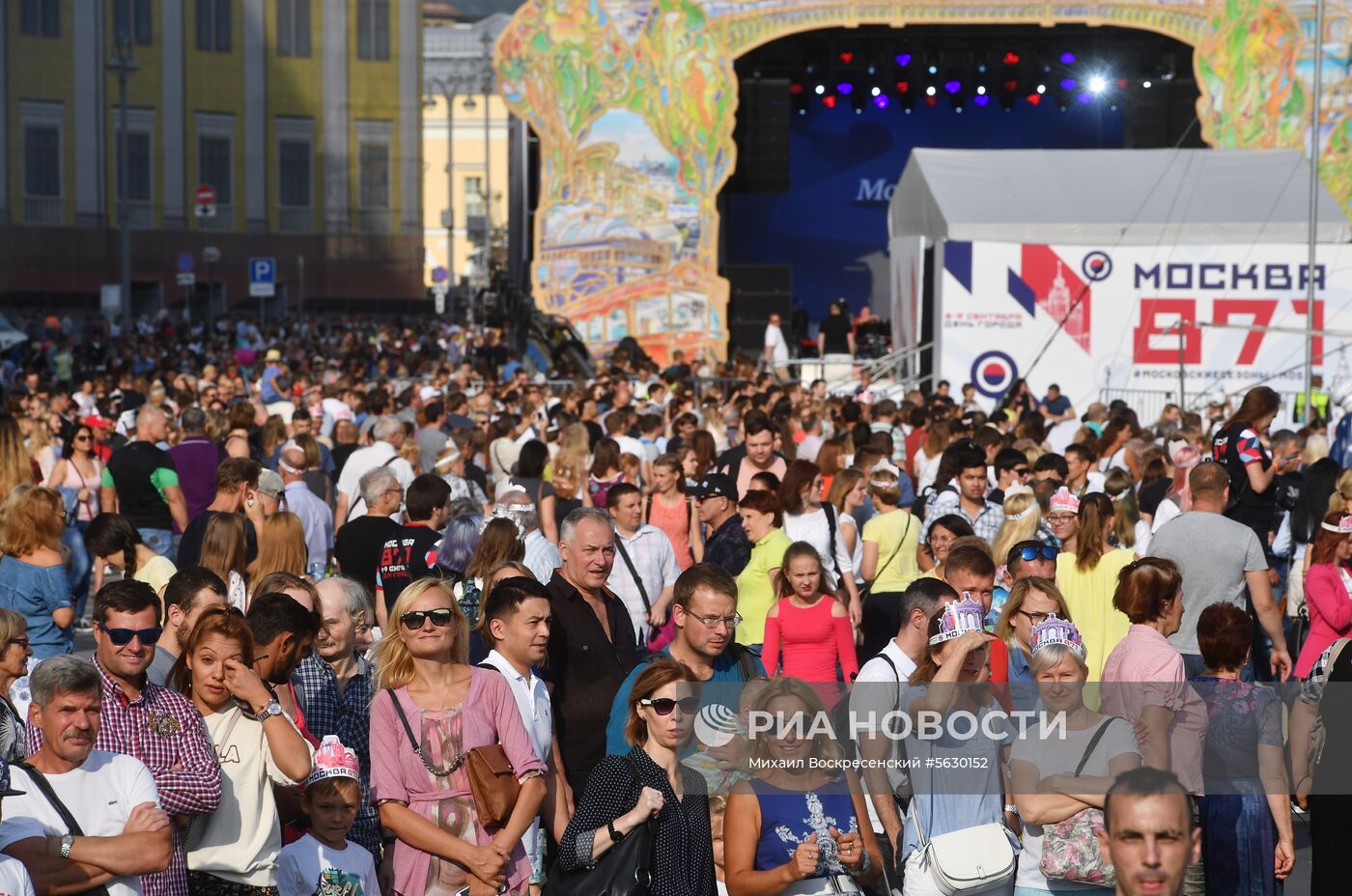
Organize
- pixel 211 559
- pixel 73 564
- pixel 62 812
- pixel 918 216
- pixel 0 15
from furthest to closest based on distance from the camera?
1. pixel 0 15
2. pixel 918 216
3. pixel 73 564
4. pixel 211 559
5. pixel 62 812

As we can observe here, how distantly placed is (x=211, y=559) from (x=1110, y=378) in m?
17.2

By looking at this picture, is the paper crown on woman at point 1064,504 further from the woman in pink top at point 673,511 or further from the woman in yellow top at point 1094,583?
the woman in pink top at point 673,511

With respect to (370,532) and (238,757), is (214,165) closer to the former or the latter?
(370,532)

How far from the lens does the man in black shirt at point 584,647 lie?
6.52 m

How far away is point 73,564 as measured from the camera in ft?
27.1

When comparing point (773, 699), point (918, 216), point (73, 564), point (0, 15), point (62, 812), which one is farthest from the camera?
point (0, 15)

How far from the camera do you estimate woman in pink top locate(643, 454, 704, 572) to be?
Result: 32.8 ft

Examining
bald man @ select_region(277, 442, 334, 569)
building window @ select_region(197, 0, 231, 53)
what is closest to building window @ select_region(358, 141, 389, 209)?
building window @ select_region(197, 0, 231, 53)

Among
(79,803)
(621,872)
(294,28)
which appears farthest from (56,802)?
(294,28)

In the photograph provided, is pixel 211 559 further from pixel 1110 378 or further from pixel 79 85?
pixel 79 85

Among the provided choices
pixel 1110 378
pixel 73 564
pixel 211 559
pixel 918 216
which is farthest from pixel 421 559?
pixel 918 216

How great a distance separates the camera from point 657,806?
493 cm

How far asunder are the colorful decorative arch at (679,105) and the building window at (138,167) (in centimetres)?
2553

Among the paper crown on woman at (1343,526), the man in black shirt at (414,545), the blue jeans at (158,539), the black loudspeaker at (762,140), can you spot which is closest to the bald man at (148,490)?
the blue jeans at (158,539)
